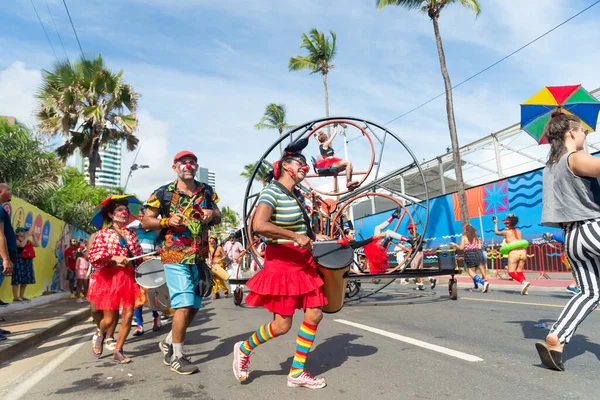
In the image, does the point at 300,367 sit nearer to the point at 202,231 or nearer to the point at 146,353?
the point at 202,231

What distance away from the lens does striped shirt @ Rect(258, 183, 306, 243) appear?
11.2ft

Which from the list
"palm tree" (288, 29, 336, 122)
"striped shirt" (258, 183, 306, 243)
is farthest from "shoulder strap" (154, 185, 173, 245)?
"palm tree" (288, 29, 336, 122)

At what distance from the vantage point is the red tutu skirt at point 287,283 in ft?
10.8

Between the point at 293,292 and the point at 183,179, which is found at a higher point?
the point at 183,179

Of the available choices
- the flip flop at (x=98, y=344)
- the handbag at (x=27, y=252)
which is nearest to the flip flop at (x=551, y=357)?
the flip flop at (x=98, y=344)

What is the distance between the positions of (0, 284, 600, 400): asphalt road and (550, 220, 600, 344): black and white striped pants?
1.19 feet

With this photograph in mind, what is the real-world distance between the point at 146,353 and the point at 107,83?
15.4 m

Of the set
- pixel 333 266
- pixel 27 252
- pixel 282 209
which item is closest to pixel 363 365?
pixel 333 266

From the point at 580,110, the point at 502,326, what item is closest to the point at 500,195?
the point at 580,110

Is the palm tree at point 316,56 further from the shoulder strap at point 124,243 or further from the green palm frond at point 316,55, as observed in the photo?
the shoulder strap at point 124,243

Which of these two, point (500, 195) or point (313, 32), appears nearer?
point (500, 195)

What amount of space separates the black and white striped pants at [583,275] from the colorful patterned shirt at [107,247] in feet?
13.2

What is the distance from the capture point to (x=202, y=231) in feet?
13.7

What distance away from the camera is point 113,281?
4676 mm
